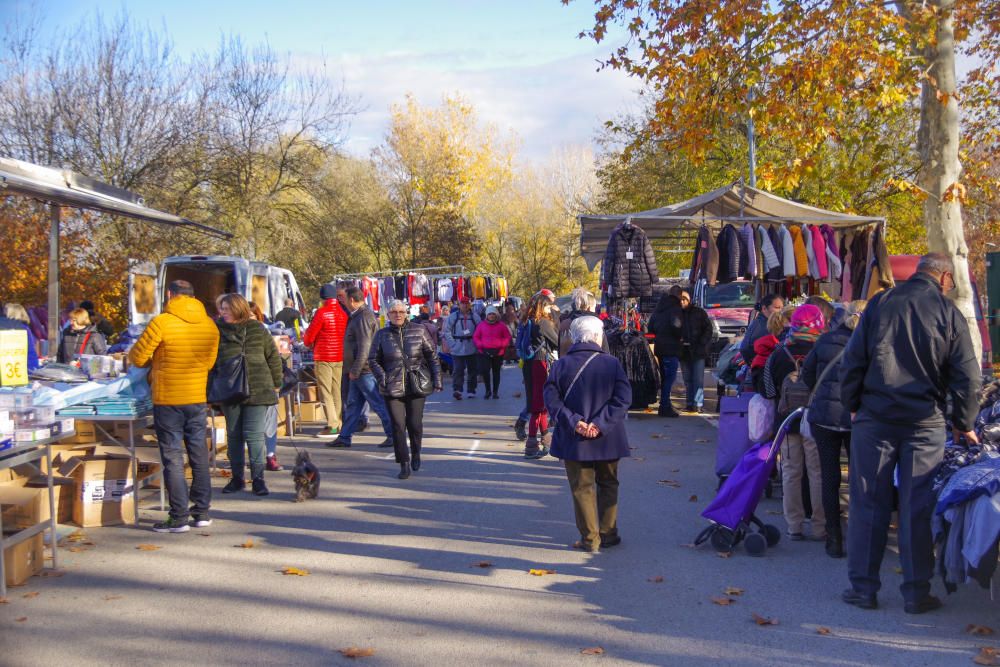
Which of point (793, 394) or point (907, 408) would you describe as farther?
point (793, 394)

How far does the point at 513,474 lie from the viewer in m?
10.1

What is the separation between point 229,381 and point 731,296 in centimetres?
1698

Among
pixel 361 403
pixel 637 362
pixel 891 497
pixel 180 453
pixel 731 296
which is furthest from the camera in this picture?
pixel 731 296

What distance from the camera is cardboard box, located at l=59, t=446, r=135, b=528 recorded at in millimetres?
7766

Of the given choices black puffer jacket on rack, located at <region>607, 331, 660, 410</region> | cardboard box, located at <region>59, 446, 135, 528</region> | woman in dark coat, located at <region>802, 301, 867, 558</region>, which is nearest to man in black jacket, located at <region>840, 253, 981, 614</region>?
woman in dark coat, located at <region>802, 301, 867, 558</region>

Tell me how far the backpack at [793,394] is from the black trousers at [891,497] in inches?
55.1

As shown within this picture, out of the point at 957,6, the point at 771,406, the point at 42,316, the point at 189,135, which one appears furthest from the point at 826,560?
the point at 189,135

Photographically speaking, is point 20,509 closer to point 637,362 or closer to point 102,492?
point 102,492

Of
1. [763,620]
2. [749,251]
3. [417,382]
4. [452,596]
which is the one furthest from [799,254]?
[452,596]

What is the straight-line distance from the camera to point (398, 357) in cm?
959

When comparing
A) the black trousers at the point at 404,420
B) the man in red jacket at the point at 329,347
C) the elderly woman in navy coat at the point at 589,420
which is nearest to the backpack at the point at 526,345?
the black trousers at the point at 404,420

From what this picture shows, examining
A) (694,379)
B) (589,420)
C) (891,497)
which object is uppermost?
(589,420)

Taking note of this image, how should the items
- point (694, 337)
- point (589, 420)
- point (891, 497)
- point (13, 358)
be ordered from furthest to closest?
point (694, 337) → point (13, 358) → point (589, 420) → point (891, 497)

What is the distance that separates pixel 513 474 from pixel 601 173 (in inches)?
1073
